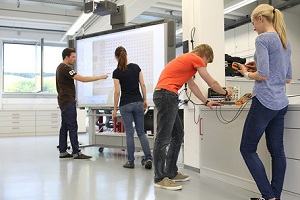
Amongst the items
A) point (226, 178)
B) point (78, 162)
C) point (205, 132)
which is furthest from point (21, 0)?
point (226, 178)

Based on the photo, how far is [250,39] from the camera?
733cm

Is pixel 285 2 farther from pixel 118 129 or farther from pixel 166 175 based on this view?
pixel 166 175

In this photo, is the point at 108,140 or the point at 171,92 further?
the point at 108,140

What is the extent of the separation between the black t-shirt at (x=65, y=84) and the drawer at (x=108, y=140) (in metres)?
0.86

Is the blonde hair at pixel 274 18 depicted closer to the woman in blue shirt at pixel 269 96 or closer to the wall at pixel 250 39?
the woman in blue shirt at pixel 269 96


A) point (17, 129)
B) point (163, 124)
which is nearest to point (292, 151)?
point (163, 124)

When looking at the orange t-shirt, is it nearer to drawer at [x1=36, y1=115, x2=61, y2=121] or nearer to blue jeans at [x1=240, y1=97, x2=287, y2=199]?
blue jeans at [x1=240, y1=97, x2=287, y2=199]

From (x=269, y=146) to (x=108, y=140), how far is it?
114 inches

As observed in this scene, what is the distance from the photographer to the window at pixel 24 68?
30.0 feet

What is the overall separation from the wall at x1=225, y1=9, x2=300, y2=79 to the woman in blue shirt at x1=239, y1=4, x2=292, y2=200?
5425 millimetres

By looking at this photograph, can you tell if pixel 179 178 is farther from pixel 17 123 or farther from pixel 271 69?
pixel 17 123

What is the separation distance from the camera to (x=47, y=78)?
9633 mm

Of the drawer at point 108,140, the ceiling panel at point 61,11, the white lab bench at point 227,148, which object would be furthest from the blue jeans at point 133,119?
the ceiling panel at point 61,11

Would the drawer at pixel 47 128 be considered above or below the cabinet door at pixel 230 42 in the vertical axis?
below
